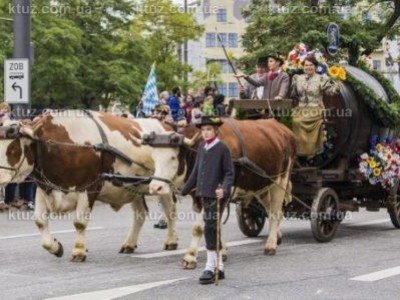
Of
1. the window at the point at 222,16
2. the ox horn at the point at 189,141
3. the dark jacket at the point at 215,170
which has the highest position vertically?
the window at the point at 222,16

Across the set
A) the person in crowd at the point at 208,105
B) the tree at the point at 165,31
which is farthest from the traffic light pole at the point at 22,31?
the tree at the point at 165,31

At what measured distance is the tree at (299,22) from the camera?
87.3ft

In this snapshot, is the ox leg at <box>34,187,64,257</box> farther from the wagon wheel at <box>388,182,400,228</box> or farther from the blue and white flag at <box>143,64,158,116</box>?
the blue and white flag at <box>143,64,158,116</box>

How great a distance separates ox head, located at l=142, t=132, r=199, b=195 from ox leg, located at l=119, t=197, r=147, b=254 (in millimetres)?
1736

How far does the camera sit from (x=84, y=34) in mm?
35438

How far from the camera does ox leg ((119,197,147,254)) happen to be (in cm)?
1082

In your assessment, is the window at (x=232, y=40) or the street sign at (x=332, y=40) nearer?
the street sign at (x=332, y=40)

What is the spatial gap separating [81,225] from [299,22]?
60.7ft

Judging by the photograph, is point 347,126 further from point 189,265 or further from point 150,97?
point 150,97

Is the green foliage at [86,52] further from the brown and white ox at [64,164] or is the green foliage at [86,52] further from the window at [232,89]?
the window at [232,89]

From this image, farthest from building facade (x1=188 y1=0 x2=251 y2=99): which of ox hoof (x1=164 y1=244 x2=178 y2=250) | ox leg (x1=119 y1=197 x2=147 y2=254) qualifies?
ox hoof (x1=164 y1=244 x2=178 y2=250)

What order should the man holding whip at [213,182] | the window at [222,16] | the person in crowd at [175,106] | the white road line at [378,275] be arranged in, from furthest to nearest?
the window at [222,16] → the person in crowd at [175,106] → the white road line at [378,275] → the man holding whip at [213,182]

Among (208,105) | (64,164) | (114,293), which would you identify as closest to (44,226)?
(64,164)

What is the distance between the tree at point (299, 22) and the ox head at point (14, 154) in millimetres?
16694
